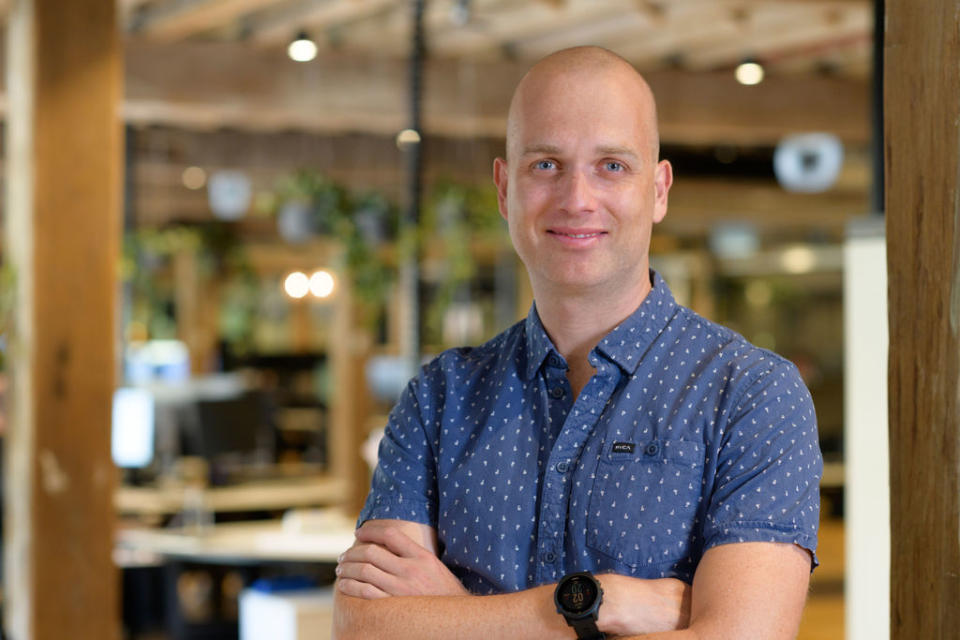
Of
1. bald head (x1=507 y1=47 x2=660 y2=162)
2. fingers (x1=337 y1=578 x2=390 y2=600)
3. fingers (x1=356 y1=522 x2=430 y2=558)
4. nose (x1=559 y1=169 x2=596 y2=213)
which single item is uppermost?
bald head (x1=507 y1=47 x2=660 y2=162)

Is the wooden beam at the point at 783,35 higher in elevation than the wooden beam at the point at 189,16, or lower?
lower

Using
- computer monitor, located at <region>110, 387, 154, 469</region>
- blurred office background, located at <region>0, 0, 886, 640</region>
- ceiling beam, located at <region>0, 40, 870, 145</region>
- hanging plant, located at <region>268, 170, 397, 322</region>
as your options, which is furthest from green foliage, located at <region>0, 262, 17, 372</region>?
hanging plant, located at <region>268, 170, 397, 322</region>

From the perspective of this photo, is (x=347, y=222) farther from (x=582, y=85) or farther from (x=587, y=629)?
(x=587, y=629)

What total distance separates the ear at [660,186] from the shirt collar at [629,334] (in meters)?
0.10

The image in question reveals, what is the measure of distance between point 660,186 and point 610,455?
428mm

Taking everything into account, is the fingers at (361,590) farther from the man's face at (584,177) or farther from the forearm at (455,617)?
the man's face at (584,177)

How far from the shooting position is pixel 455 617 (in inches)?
67.9

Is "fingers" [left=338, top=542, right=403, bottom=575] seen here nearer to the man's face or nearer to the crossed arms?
the crossed arms

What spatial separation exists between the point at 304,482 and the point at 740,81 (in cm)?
355

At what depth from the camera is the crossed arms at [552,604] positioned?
1.59 meters

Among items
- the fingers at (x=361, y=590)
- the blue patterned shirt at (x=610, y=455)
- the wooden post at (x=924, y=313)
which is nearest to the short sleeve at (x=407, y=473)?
the blue patterned shirt at (x=610, y=455)

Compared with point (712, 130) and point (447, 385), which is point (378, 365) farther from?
point (447, 385)

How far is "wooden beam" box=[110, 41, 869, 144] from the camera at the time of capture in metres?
6.66

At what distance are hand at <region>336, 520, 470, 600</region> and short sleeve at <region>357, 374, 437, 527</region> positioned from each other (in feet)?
0.10
